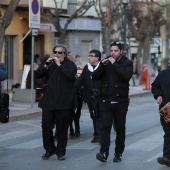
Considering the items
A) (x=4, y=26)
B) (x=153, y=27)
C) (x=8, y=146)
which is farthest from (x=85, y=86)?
(x=153, y=27)

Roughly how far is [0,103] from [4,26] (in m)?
10.8

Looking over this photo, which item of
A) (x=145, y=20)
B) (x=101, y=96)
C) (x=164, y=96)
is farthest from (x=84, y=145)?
(x=145, y=20)

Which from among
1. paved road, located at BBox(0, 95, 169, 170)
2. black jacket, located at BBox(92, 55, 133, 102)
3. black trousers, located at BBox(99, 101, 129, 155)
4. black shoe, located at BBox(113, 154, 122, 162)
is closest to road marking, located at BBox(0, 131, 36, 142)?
paved road, located at BBox(0, 95, 169, 170)

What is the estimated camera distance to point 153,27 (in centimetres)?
4316

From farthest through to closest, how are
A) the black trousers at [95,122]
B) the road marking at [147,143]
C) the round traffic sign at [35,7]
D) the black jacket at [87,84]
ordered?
the round traffic sign at [35,7] < the black jacket at [87,84] < the black trousers at [95,122] < the road marking at [147,143]

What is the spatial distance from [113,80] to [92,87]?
3.12 metres

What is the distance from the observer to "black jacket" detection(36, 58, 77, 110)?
35.6ft

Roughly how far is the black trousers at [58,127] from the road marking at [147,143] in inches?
75.1

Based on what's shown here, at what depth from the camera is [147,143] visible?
13.2 meters

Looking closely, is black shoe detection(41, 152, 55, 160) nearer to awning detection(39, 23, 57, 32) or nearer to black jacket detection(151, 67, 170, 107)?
black jacket detection(151, 67, 170, 107)

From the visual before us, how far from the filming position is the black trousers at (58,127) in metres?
10.9

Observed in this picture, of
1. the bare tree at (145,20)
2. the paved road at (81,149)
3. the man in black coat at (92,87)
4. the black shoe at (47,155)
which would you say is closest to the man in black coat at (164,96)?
the paved road at (81,149)

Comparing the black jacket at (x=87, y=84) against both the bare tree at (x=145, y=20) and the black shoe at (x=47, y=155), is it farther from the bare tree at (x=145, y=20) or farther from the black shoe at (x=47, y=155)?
the bare tree at (x=145, y=20)

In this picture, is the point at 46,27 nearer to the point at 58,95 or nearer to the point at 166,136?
the point at 58,95
